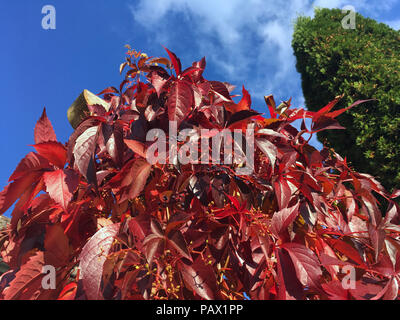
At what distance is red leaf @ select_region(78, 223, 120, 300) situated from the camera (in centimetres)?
58

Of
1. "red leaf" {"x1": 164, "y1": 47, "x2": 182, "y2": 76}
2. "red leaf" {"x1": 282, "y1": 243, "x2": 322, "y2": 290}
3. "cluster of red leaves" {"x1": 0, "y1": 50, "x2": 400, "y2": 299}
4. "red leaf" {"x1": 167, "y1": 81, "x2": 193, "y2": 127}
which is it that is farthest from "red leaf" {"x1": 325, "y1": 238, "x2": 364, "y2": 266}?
"red leaf" {"x1": 164, "y1": 47, "x2": 182, "y2": 76}

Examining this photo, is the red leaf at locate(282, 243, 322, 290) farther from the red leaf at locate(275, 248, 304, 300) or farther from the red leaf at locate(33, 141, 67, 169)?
the red leaf at locate(33, 141, 67, 169)

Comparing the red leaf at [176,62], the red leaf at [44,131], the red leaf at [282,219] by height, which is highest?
the red leaf at [176,62]

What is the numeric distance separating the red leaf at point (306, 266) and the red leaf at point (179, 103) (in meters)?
0.38

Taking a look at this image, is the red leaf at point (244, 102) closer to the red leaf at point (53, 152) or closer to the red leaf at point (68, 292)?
the red leaf at point (53, 152)

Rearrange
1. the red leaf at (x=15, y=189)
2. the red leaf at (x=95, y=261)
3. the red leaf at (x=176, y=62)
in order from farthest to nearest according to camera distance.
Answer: the red leaf at (x=176, y=62) < the red leaf at (x=15, y=189) < the red leaf at (x=95, y=261)

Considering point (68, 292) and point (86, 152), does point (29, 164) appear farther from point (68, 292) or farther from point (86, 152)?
point (68, 292)

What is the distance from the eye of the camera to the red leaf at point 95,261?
0.58 metres

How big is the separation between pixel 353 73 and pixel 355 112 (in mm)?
710

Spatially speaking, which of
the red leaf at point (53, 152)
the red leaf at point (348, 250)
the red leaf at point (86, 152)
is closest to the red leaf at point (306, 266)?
the red leaf at point (348, 250)

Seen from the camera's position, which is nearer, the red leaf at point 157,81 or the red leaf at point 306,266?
the red leaf at point 306,266

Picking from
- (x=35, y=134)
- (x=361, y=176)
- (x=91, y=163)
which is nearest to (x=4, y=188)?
(x=35, y=134)

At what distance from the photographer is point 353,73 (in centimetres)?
495

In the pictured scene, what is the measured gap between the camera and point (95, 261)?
604mm
